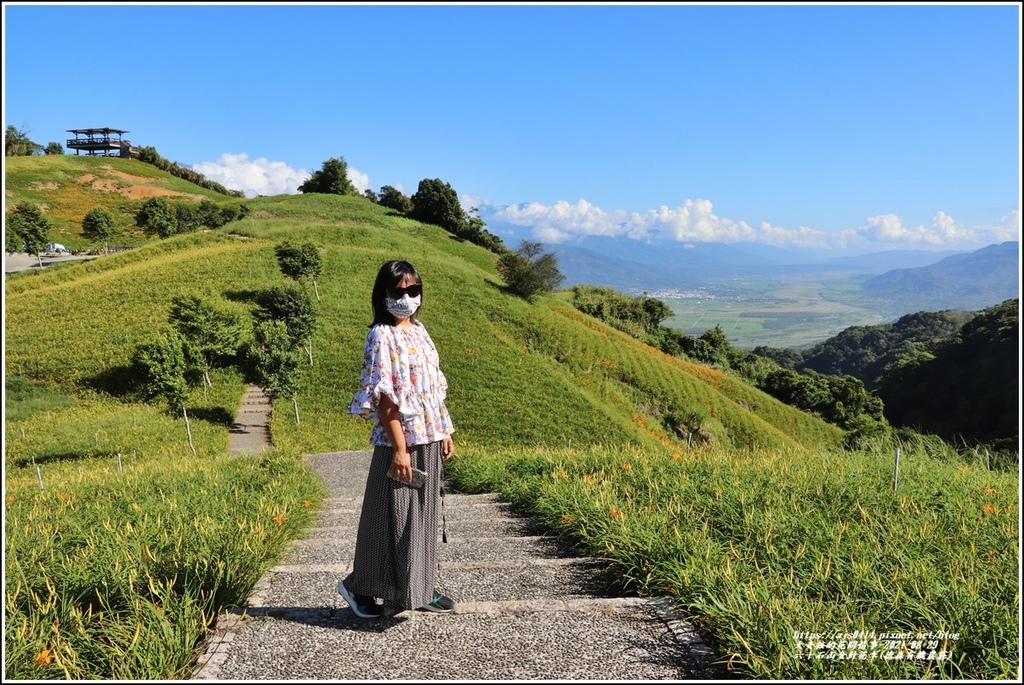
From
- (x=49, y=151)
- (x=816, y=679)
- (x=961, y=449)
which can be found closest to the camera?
(x=816, y=679)

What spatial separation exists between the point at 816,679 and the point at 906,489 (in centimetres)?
324

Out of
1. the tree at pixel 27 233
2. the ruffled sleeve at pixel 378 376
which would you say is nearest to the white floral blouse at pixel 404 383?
the ruffled sleeve at pixel 378 376

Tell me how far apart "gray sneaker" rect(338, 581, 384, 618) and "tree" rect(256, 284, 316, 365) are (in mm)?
23028

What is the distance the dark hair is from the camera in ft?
11.7

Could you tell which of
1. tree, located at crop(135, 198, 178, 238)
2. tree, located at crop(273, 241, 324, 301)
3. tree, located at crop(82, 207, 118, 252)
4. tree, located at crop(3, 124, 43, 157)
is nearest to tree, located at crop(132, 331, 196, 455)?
tree, located at crop(273, 241, 324, 301)

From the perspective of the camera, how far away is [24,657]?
106 inches

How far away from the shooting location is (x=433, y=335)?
29.9m

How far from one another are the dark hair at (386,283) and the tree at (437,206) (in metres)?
59.0

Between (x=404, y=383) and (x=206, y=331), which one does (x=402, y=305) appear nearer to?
(x=404, y=383)

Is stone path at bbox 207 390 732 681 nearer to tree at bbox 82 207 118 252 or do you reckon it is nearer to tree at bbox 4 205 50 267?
tree at bbox 4 205 50 267

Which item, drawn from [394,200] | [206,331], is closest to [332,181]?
[394,200]

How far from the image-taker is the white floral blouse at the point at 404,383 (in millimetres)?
3461

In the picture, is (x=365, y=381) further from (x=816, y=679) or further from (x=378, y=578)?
(x=816, y=679)

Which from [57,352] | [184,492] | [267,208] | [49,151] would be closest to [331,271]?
[57,352]
